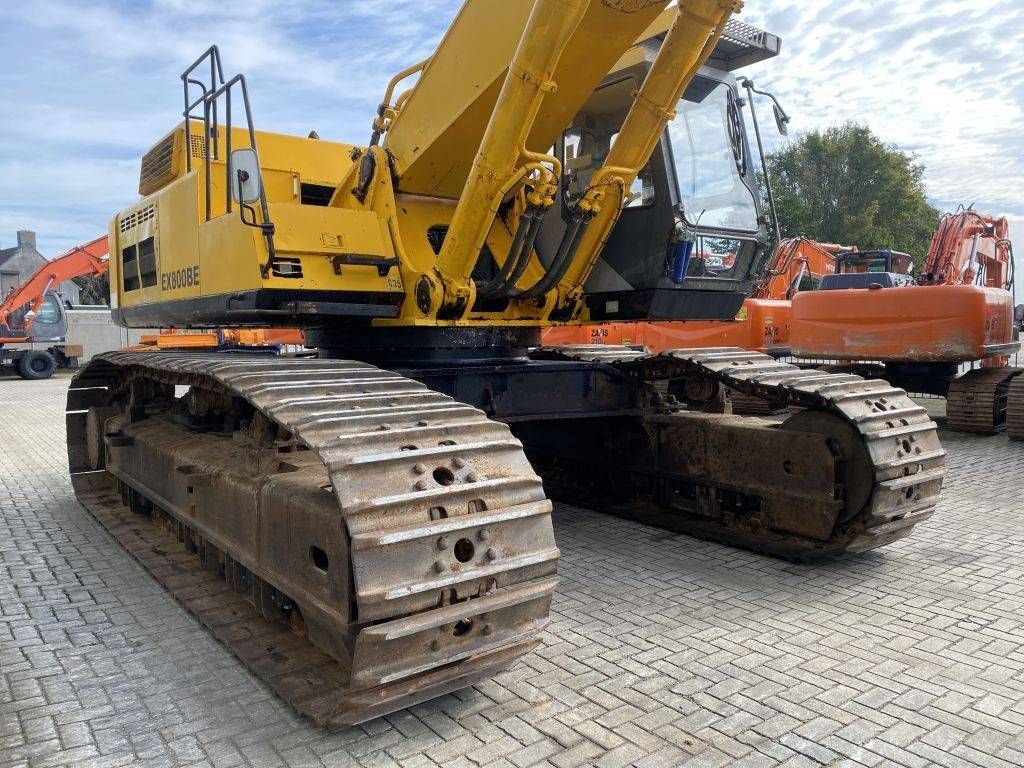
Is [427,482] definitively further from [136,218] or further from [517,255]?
[136,218]

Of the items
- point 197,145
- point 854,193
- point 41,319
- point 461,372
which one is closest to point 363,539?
point 461,372

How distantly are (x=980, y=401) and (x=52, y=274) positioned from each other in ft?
73.9

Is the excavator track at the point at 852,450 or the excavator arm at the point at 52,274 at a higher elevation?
the excavator arm at the point at 52,274

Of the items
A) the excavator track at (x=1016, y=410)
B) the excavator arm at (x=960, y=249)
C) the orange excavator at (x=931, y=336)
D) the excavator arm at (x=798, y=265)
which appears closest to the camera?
the excavator track at (x=1016, y=410)

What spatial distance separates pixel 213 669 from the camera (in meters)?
3.58

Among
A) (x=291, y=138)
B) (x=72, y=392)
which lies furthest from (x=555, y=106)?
(x=72, y=392)

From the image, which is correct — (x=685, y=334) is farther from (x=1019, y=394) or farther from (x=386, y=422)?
(x=386, y=422)

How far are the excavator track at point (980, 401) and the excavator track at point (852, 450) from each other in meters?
5.94

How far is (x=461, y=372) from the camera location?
16.7 feet

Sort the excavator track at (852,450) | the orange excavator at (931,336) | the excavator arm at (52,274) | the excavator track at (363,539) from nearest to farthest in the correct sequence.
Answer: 1. the excavator track at (363,539)
2. the excavator track at (852,450)
3. the orange excavator at (931,336)
4. the excavator arm at (52,274)

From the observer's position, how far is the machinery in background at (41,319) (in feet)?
75.8

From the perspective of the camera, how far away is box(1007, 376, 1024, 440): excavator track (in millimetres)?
9492

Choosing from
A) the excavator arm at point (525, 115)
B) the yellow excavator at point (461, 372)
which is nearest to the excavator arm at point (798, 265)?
the yellow excavator at point (461, 372)

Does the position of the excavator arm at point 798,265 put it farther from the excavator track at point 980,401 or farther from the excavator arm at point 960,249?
the excavator track at point 980,401
